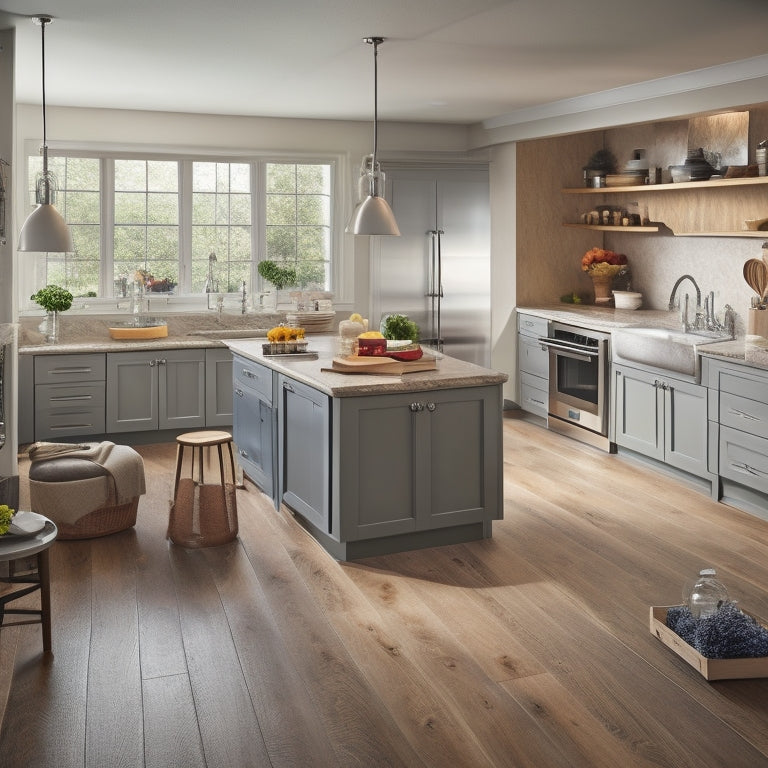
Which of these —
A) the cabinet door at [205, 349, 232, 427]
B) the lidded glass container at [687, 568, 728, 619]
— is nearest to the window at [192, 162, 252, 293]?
the cabinet door at [205, 349, 232, 427]

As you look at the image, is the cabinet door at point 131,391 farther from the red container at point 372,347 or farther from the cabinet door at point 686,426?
the cabinet door at point 686,426

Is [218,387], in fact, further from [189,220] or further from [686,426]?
[686,426]

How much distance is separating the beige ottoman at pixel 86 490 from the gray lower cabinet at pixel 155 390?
190 centimetres

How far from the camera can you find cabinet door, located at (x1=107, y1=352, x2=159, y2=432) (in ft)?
22.2

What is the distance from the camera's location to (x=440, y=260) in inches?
315

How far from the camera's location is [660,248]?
286 inches

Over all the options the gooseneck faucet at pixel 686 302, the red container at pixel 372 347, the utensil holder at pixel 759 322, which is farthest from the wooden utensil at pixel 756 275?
the red container at pixel 372 347

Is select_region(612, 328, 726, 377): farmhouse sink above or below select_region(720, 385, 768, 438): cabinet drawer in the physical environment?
above

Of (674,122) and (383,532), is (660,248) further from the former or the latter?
(383,532)

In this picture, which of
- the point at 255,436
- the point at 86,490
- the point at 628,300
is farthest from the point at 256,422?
the point at 628,300

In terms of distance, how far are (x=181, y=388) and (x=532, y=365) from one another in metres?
2.78

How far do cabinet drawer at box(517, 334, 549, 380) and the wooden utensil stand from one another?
1.69 meters

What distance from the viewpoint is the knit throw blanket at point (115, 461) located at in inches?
188

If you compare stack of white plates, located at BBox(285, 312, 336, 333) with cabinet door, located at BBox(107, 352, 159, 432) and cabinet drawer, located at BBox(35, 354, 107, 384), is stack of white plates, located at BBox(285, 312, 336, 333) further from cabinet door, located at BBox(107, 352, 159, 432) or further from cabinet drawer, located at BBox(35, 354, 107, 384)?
cabinet drawer, located at BBox(35, 354, 107, 384)
